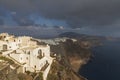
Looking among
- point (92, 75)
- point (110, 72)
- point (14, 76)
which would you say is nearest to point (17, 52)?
point (14, 76)

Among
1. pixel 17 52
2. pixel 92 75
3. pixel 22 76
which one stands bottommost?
pixel 92 75

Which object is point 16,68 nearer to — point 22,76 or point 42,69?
point 22,76

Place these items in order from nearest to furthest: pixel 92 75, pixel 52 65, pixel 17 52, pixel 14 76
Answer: pixel 14 76
pixel 17 52
pixel 52 65
pixel 92 75

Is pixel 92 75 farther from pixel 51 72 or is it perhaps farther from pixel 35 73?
pixel 35 73

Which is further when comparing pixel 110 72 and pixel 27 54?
pixel 110 72

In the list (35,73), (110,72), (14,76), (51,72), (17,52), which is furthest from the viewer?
(110,72)

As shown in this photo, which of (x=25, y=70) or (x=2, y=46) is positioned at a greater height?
(x=2, y=46)

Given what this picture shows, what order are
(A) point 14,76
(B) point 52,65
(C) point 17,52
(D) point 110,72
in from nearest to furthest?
(A) point 14,76
(C) point 17,52
(B) point 52,65
(D) point 110,72

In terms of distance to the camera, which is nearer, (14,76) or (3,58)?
(14,76)

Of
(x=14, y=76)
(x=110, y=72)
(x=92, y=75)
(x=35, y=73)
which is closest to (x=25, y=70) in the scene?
(x=35, y=73)
